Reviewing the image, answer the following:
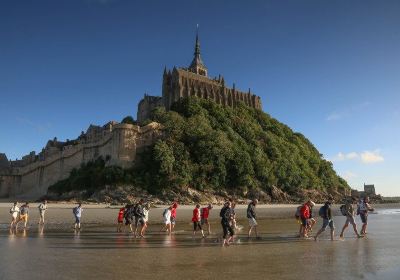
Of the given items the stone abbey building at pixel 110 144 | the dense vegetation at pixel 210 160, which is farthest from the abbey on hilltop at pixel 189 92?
the dense vegetation at pixel 210 160

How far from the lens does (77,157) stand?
65.4 metres

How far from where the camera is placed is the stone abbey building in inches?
2299

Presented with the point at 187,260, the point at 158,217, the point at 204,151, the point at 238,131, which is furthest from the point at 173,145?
the point at 187,260

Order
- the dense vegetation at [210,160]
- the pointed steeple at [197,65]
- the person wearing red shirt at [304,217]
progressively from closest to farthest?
the person wearing red shirt at [304,217] → the dense vegetation at [210,160] → the pointed steeple at [197,65]

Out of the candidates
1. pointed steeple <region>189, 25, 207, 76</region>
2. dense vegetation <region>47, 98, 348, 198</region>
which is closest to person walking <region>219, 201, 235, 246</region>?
dense vegetation <region>47, 98, 348, 198</region>

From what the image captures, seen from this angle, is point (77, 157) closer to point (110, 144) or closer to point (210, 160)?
point (110, 144)

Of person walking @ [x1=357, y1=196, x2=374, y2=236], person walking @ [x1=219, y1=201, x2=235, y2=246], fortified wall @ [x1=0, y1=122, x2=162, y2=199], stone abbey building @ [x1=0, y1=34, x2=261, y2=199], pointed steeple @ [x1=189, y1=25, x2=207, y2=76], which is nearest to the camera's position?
person walking @ [x1=219, y1=201, x2=235, y2=246]

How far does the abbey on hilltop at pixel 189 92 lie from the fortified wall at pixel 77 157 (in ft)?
43.1

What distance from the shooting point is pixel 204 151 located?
61.0 m

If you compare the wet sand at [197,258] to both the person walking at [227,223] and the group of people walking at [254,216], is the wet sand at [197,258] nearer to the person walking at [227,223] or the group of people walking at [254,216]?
the person walking at [227,223]

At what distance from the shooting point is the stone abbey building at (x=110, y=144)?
2299 inches

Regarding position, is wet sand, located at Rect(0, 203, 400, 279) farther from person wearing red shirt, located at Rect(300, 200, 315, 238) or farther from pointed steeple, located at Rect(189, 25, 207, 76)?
pointed steeple, located at Rect(189, 25, 207, 76)

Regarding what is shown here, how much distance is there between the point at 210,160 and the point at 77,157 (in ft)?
82.0

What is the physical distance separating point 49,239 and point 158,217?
16.2m
